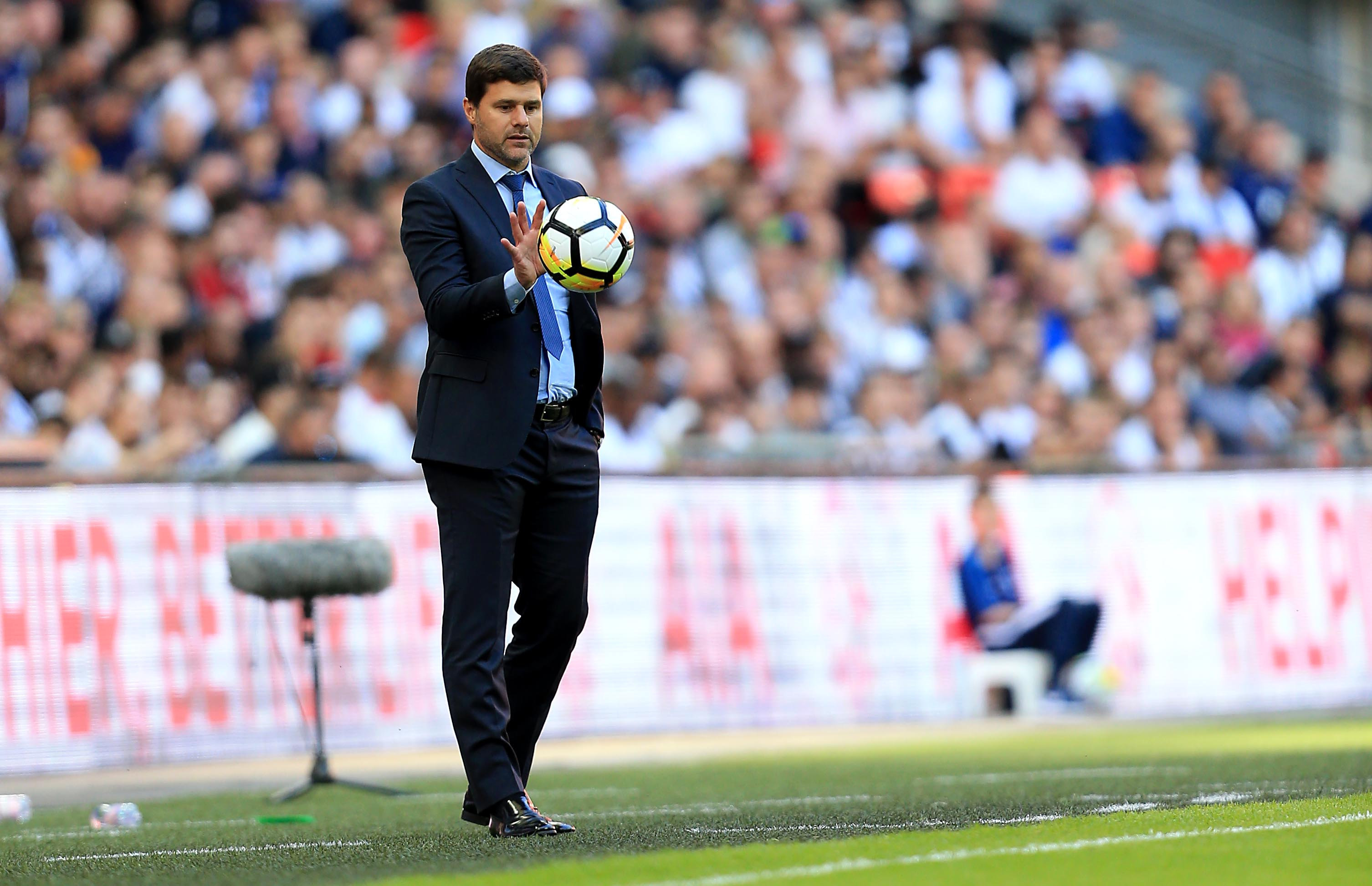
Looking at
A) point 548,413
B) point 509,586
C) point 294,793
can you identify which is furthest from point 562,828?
point 294,793

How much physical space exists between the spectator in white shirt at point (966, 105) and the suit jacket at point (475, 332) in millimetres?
12888

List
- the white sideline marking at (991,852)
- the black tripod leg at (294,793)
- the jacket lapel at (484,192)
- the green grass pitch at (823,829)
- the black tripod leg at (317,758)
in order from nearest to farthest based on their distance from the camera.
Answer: the white sideline marking at (991,852)
the green grass pitch at (823,829)
the jacket lapel at (484,192)
the black tripod leg at (294,793)
the black tripod leg at (317,758)

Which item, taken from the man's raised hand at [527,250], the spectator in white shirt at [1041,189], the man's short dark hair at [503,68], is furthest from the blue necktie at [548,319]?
the spectator in white shirt at [1041,189]

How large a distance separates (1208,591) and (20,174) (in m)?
8.73

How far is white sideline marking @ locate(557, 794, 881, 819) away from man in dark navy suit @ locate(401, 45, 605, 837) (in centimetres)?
81

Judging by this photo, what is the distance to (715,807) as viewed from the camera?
7555mm

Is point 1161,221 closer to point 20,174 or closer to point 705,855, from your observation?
point 20,174

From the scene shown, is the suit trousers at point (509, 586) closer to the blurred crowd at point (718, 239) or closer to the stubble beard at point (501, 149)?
the stubble beard at point (501, 149)

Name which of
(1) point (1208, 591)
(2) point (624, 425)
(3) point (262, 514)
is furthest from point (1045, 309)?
(3) point (262, 514)

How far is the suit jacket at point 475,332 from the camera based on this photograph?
6.27 m

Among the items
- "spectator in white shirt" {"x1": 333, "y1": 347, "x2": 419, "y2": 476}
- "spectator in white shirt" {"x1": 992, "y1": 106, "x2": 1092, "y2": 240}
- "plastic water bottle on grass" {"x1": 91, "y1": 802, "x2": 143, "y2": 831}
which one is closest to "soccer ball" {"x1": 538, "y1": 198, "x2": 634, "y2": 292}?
"plastic water bottle on grass" {"x1": 91, "y1": 802, "x2": 143, "y2": 831}

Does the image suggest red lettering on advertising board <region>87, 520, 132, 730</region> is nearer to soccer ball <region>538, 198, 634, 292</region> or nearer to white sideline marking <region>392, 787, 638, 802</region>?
white sideline marking <region>392, 787, 638, 802</region>

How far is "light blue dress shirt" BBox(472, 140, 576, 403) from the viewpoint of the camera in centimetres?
645

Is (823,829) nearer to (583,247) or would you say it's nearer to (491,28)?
(583,247)
